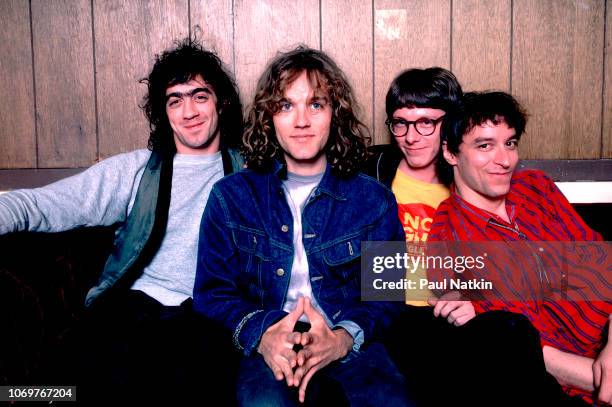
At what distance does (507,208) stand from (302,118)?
0.72 meters

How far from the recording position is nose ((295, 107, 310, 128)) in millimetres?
1392

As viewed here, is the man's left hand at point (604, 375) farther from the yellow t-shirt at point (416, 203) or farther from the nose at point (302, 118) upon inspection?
the nose at point (302, 118)

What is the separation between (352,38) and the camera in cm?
190

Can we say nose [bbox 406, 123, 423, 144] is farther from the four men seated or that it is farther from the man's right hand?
the man's right hand

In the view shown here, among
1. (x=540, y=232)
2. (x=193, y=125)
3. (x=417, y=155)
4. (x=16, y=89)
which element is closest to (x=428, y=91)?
(x=417, y=155)

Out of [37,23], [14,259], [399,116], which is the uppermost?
[37,23]

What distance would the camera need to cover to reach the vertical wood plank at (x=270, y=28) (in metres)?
1.87

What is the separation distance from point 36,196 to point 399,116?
122cm

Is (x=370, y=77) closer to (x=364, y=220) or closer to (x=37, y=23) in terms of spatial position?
(x=364, y=220)

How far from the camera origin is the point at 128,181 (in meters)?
1.60

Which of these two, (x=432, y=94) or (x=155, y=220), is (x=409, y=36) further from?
(x=155, y=220)

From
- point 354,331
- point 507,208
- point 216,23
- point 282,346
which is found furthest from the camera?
point 216,23

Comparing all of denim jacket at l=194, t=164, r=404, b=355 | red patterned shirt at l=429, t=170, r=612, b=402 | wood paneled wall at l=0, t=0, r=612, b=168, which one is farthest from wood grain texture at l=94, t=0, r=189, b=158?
red patterned shirt at l=429, t=170, r=612, b=402

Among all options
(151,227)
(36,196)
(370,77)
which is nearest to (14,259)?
(36,196)
